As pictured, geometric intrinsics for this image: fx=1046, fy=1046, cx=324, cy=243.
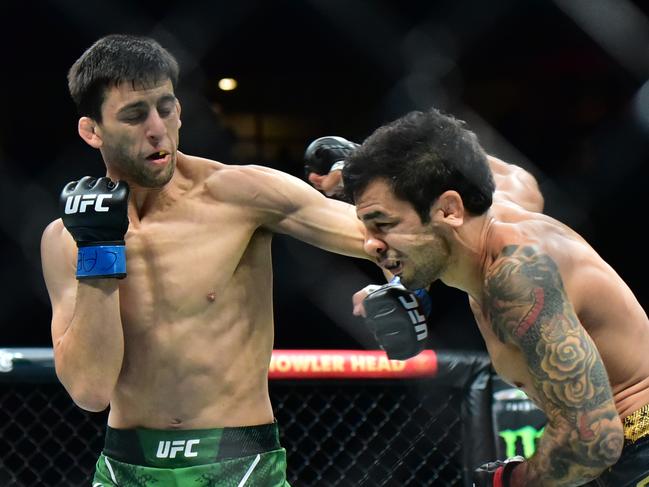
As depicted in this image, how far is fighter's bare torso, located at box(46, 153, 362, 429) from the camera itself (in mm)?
1768

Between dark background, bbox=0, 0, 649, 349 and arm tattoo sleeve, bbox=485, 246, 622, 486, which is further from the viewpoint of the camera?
dark background, bbox=0, 0, 649, 349

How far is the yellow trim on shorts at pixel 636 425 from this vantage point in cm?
151

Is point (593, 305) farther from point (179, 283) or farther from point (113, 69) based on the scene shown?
point (113, 69)

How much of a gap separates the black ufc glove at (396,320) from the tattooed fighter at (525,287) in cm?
17

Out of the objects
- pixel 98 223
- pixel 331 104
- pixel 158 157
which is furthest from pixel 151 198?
pixel 331 104

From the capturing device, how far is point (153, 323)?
69.7 inches

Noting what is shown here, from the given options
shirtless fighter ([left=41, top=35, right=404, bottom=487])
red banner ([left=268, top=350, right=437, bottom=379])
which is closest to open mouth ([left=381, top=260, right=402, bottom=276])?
shirtless fighter ([left=41, top=35, right=404, bottom=487])

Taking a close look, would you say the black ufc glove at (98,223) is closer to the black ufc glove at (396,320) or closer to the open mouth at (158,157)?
the open mouth at (158,157)

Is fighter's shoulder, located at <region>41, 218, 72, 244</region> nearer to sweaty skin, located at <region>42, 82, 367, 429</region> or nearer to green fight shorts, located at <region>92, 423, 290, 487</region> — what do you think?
sweaty skin, located at <region>42, 82, 367, 429</region>

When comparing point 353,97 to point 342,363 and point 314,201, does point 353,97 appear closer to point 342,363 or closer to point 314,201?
point 342,363

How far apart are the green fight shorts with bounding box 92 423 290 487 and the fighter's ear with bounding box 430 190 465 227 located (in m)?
0.53

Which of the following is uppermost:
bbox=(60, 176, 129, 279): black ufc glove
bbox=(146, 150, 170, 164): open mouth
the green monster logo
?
bbox=(146, 150, 170, 164): open mouth

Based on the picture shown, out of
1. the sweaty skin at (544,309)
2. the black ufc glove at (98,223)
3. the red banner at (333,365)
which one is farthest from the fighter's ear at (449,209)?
the red banner at (333,365)

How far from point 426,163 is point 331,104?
1.88m
